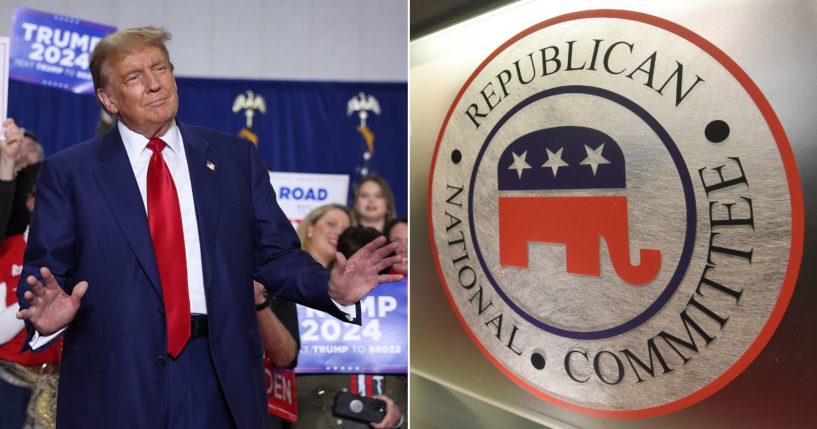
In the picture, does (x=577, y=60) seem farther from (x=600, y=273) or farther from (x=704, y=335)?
(x=704, y=335)

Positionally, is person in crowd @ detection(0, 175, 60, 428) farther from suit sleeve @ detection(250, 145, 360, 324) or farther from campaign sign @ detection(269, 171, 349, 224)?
suit sleeve @ detection(250, 145, 360, 324)

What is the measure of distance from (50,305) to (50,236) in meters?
0.17

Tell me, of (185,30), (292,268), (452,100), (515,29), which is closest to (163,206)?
(292,268)

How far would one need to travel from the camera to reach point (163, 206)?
1.64m

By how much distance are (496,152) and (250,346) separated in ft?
2.64

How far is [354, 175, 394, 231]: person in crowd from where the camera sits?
4.52 m

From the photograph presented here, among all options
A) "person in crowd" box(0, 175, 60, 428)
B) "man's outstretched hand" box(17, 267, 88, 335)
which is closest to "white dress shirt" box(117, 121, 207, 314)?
"man's outstretched hand" box(17, 267, 88, 335)

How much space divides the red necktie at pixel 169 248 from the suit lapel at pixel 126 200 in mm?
20

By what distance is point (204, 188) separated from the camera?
171 centimetres

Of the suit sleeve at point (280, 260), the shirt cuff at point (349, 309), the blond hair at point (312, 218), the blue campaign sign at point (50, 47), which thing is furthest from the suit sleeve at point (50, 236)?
the blond hair at point (312, 218)

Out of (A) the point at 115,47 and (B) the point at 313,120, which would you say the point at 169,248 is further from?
(B) the point at 313,120

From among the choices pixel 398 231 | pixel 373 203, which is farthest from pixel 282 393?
pixel 373 203

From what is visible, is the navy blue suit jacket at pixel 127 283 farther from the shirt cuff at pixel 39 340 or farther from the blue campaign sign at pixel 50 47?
the blue campaign sign at pixel 50 47

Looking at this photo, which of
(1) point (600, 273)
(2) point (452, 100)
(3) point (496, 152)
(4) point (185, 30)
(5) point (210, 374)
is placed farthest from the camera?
(4) point (185, 30)
